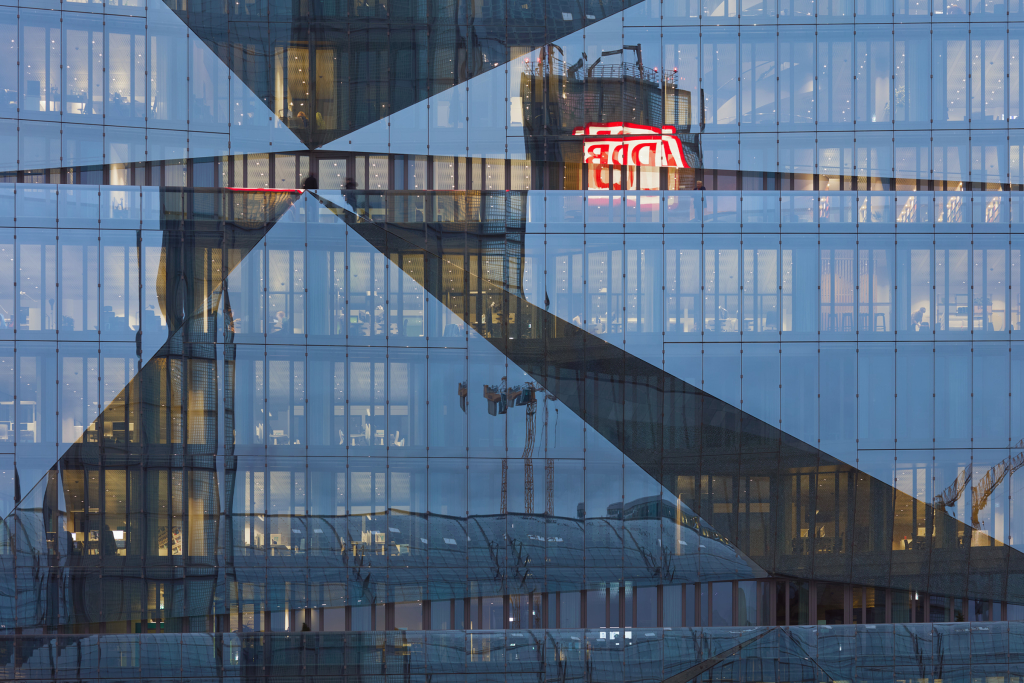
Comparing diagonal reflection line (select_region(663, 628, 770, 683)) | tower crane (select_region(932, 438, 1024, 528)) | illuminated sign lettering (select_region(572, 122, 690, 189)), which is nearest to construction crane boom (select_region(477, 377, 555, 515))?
diagonal reflection line (select_region(663, 628, 770, 683))

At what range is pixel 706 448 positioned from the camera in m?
16.7

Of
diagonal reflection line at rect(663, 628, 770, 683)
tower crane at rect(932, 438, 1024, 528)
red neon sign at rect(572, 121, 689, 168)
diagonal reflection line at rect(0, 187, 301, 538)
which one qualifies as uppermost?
red neon sign at rect(572, 121, 689, 168)

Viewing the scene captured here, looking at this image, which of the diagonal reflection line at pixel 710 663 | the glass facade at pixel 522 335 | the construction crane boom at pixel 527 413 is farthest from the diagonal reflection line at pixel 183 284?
the diagonal reflection line at pixel 710 663

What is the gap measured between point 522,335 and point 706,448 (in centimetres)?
485

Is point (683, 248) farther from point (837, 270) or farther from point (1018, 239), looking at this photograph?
point (1018, 239)

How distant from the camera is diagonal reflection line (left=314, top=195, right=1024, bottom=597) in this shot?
1667 cm

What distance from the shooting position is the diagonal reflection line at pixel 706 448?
1667cm

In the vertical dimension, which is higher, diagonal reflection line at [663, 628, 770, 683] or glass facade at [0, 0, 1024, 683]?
glass facade at [0, 0, 1024, 683]

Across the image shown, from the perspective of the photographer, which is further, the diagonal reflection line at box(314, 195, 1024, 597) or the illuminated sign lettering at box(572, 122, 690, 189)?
the illuminated sign lettering at box(572, 122, 690, 189)

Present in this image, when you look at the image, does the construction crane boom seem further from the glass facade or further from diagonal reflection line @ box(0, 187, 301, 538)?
diagonal reflection line @ box(0, 187, 301, 538)

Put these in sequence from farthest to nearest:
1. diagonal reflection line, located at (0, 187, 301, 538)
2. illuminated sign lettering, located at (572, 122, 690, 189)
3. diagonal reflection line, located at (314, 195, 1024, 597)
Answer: illuminated sign lettering, located at (572, 122, 690, 189)
diagonal reflection line, located at (314, 195, 1024, 597)
diagonal reflection line, located at (0, 187, 301, 538)

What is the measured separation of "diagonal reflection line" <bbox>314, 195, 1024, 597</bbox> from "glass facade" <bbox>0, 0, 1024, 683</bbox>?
0.08 m

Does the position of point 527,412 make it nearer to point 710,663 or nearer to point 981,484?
point 710,663

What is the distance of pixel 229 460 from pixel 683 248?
442 inches
